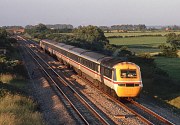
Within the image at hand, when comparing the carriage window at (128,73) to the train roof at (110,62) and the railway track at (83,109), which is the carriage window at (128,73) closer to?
the train roof at (110,62)

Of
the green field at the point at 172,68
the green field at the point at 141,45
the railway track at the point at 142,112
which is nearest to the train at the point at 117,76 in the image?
the railway track at the point at 142,112

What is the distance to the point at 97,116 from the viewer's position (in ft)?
58.5

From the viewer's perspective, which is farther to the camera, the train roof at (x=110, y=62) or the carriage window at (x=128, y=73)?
the train roof at (x=110, y=62)

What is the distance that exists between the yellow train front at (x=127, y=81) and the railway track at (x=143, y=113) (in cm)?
72

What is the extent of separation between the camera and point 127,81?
20688 millimetres

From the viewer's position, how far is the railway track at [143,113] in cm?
1712

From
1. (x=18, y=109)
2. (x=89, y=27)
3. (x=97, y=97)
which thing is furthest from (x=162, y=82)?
(x=89, y=27)

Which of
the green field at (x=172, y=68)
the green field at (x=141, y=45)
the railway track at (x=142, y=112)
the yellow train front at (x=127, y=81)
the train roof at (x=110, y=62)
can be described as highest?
the train roof at (x=110, y=62)

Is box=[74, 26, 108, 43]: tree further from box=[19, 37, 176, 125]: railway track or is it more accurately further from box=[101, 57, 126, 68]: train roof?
box=[19, 37, 176, 125]: railway track

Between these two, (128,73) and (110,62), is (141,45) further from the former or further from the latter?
(128,73)

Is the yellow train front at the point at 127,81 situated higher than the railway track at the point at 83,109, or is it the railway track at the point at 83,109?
the yellow train front at the point at 127,81

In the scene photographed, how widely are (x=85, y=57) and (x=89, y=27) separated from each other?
75367 millimetres

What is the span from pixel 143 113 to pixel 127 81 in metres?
2.32

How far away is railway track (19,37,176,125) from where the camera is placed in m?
17.1
